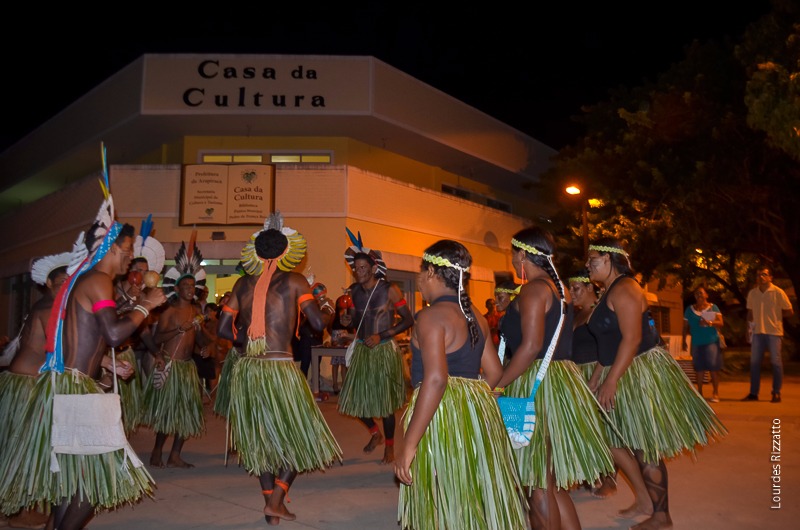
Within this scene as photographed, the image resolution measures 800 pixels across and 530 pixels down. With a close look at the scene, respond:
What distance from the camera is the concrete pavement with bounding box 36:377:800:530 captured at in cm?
441

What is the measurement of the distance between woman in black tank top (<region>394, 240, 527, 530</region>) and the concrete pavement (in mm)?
1526

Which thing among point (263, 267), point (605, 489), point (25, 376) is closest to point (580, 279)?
point (605, 489)

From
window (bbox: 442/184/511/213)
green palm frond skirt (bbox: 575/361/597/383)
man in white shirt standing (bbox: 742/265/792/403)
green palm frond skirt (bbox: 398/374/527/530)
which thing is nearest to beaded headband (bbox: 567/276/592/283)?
green palm frond skirt (bbox: 575/361/597/383)

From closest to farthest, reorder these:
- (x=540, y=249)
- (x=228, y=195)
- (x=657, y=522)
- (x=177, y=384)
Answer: (x=540, y=249) < (x=657, y=522) < (x=177, y=384) < (x=228, y=195)

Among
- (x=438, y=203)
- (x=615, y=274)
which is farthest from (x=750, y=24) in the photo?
(x=615, y=274)

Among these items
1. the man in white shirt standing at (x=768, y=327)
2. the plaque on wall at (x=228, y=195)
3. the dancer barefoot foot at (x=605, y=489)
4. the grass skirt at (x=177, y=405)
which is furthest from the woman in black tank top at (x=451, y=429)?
the plaque on wall at (x=228, y=195)

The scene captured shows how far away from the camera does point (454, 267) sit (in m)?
3.11

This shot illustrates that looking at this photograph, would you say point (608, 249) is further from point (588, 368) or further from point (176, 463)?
point (176, 463)

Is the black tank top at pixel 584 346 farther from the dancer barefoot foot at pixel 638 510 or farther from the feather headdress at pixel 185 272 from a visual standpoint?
the feather headdress at pixel 185 272

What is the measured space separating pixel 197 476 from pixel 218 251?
9.21 meters

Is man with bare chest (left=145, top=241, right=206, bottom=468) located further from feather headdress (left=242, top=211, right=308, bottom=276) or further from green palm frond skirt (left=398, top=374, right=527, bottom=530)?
green palm frond skirt (left=398, top=374, right=527, bottom=530)

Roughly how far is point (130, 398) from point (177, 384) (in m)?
0.44

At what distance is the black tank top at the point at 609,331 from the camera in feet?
14.1

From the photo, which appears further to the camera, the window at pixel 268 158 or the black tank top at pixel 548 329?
the window at pixel 268 158
